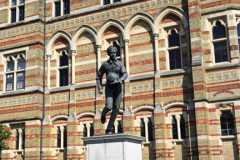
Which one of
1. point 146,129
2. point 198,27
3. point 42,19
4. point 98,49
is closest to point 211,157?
point 146,129

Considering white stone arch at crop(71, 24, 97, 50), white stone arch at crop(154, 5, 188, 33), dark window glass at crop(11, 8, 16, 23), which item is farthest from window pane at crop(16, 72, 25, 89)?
white stone arch at crop(154, 5, 188, 33)

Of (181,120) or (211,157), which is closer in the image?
(211,157)

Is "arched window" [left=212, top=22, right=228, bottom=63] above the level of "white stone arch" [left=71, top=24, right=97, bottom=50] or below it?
below

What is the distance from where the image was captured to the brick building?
14.7m

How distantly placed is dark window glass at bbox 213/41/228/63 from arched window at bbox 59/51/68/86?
8158 mm

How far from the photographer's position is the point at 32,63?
18.8 m

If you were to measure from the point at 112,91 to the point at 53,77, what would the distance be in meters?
9.71

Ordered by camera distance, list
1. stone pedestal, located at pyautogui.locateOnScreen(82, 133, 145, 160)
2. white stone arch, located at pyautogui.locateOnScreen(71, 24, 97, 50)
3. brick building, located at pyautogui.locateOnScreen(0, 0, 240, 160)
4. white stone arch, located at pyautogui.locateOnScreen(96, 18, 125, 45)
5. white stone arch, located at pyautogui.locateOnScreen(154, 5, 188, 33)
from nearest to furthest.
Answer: stone pedestal, located at pyautogui.locateOnScreen(82, 133, 145, 160) < brick building, located at pyautogui.locateOnScreen(0, 0, 240, 160) < white stone arch, located at pyautogui.locateOnScreen(154, 5, 188, 33) < white stone arch, located at pyautogui.locateOnScreen(96, 18, 125, 45) < white stone arch, located at pyautogui.locateOnScreen(71, 24, 97, 50)

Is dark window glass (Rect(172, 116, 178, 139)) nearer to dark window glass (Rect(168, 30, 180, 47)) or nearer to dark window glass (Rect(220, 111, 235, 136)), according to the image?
dark window glass (Rect(220, 111, 235, 136))

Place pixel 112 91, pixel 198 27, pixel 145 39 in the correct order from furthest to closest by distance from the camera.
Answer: pixel 145 39 < pixel 198 27 < pixel 112 91

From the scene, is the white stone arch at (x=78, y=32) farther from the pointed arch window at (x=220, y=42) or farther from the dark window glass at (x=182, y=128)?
the dark window glass at (x=182, y=128)

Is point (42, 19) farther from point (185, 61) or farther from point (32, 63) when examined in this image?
point (185, 61)

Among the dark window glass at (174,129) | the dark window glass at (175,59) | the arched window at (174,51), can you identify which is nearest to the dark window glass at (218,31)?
the arched window at (174,51)

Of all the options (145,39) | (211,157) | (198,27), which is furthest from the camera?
(145,39)
